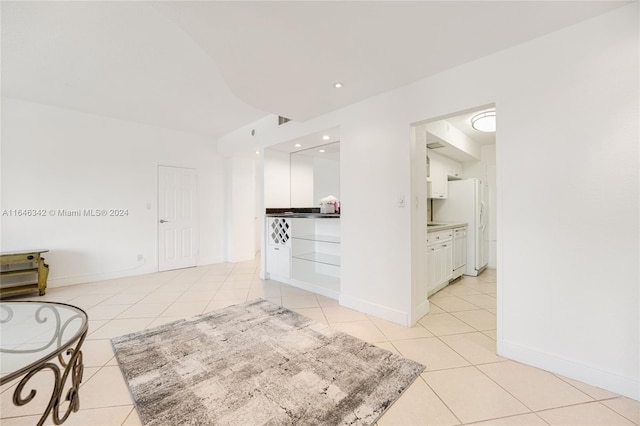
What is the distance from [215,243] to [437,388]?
4.97 metres

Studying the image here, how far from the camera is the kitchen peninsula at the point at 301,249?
12.4 feet

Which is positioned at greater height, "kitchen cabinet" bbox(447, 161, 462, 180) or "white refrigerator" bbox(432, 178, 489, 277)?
"kitchen cabinet" bbox(447, 161, 462, 180)

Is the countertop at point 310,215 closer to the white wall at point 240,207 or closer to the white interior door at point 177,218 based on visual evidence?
the white wall at point 240,207

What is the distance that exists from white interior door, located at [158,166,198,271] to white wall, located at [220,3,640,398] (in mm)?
4585

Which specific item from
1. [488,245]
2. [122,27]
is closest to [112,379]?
[122,27]

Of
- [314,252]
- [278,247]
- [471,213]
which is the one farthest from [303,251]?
[471,213]

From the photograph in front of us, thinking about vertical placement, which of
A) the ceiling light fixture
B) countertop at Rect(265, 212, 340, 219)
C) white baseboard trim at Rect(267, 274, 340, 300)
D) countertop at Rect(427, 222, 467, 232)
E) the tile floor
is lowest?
the tile floor

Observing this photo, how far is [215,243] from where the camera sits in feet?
18.0

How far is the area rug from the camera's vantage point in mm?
1396

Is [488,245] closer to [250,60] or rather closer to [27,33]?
[250,60]

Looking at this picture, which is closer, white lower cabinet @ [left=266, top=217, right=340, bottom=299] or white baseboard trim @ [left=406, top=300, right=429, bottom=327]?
white baseboard trim @ [left=406, top=300, right=429, bottom=327]

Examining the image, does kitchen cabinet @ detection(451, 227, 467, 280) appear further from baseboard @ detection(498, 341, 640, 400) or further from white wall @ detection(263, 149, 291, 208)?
white wall @ detection(263, 149, 291, 208)

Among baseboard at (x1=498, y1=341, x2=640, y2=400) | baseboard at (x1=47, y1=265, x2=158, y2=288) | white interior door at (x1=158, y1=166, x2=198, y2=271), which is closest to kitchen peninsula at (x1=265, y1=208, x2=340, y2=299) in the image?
white interior door at (x1=158, y1=166, x2=198, y2=271)

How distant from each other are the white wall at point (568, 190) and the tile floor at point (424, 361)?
0.25 metres
